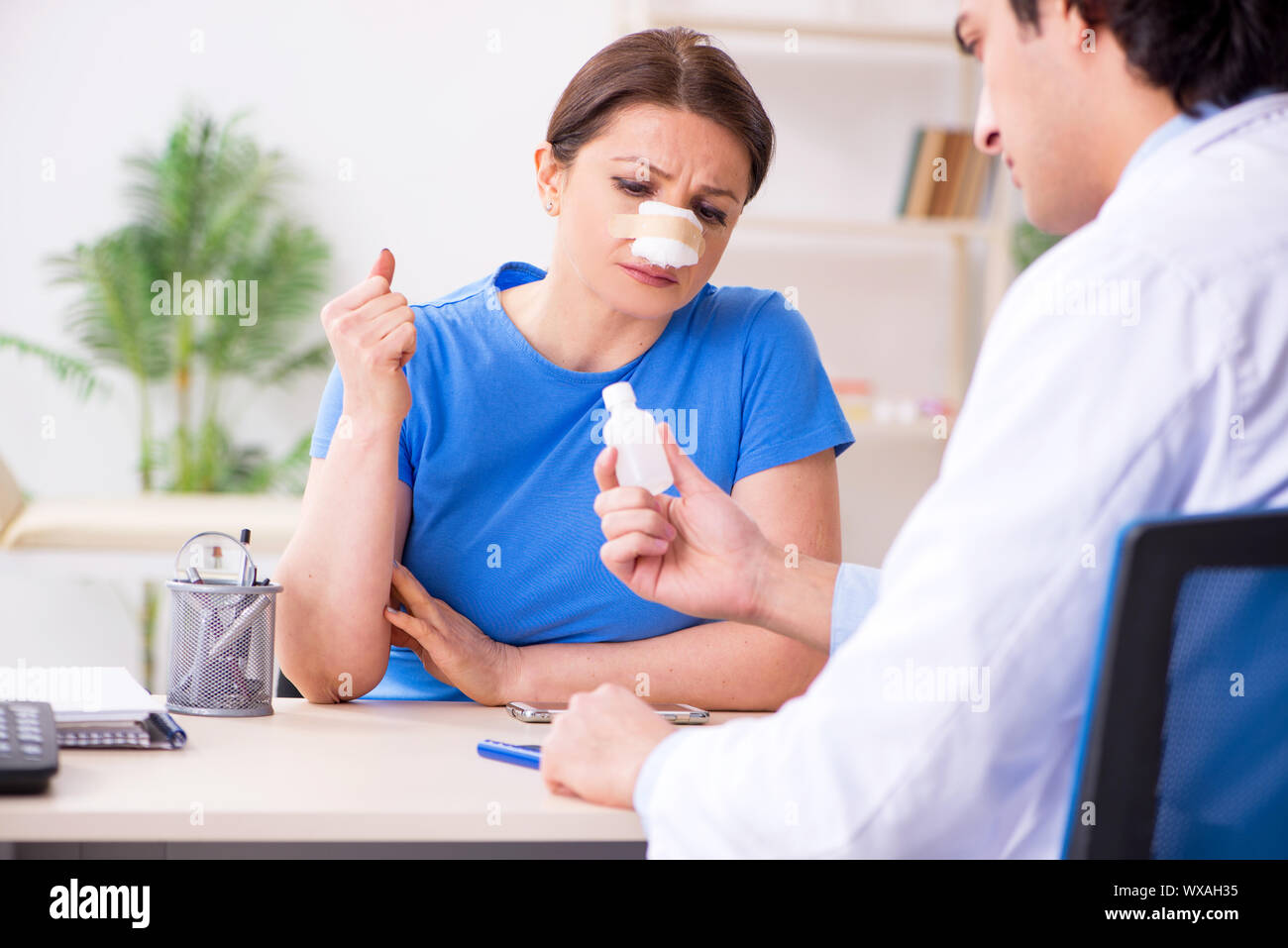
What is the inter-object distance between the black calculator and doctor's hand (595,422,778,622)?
53 centimetres

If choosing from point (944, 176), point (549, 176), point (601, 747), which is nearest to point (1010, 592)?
point (601, 747)

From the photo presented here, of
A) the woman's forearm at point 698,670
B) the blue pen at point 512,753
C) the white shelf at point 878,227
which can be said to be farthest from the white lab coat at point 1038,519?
the white shelf at point 878,227

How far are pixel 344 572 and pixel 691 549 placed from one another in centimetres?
46

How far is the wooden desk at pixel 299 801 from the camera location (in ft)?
3.05

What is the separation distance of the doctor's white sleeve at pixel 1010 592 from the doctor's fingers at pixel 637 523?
462 mm

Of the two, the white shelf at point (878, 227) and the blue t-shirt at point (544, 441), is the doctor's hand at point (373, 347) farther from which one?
the white shelf at point (878, 227)

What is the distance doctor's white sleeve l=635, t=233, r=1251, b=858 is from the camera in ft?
2.36

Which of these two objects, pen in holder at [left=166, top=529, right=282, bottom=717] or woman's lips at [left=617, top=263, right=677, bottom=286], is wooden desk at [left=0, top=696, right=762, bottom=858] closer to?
pen in holder at [left=166, top=529, right=282, bottom=717]

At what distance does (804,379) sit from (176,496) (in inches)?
139

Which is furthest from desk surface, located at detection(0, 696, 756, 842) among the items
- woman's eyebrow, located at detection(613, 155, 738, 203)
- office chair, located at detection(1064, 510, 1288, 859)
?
woman's eyebrow, located at detection(613, 155, 738, 203)

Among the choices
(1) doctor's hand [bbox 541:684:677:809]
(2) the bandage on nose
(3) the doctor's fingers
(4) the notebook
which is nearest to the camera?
(1) doctor's hand [bbox 541:684:677:809]

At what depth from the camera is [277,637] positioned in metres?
1.50

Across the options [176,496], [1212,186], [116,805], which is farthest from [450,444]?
[176,496]

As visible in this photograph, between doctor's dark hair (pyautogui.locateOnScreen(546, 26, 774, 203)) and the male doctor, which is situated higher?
doctor's dark hair (pyautogui.locateOnScreen(546, 26, 774, 203))
